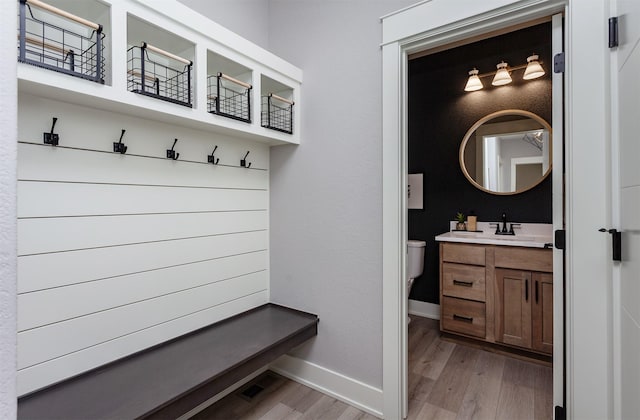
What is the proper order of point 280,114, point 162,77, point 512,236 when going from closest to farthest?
point 162,77 < point 280,114 < point 512,236

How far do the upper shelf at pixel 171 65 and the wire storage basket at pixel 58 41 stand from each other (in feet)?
0.11

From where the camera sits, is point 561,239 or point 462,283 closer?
point 561,239

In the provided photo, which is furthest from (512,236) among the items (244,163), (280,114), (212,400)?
(212,400)

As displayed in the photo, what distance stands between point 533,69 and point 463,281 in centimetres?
188

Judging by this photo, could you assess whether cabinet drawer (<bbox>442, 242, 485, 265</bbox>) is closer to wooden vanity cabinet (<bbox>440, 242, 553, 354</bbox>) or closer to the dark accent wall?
wooden vanity cabinet (<bbox>440, 242, 553, 354</bbox>)

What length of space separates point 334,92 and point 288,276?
1.23 m

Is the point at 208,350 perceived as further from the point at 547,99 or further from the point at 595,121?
the point at 547,99

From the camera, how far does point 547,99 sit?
2746 mm

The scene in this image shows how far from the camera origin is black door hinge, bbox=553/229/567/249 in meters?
1.35

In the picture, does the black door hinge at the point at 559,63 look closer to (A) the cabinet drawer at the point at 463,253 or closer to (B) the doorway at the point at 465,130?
(B) the doorway at the point at 465,130

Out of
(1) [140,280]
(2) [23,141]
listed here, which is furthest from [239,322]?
(2) [23,141]

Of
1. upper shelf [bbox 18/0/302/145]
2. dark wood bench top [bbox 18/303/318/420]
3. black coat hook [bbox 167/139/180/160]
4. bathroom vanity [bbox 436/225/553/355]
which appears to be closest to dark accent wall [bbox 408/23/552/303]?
bathroom vanity [bbox 436/225/553/355]

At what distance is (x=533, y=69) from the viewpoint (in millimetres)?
2664

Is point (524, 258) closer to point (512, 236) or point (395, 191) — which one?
point (512, 236)
